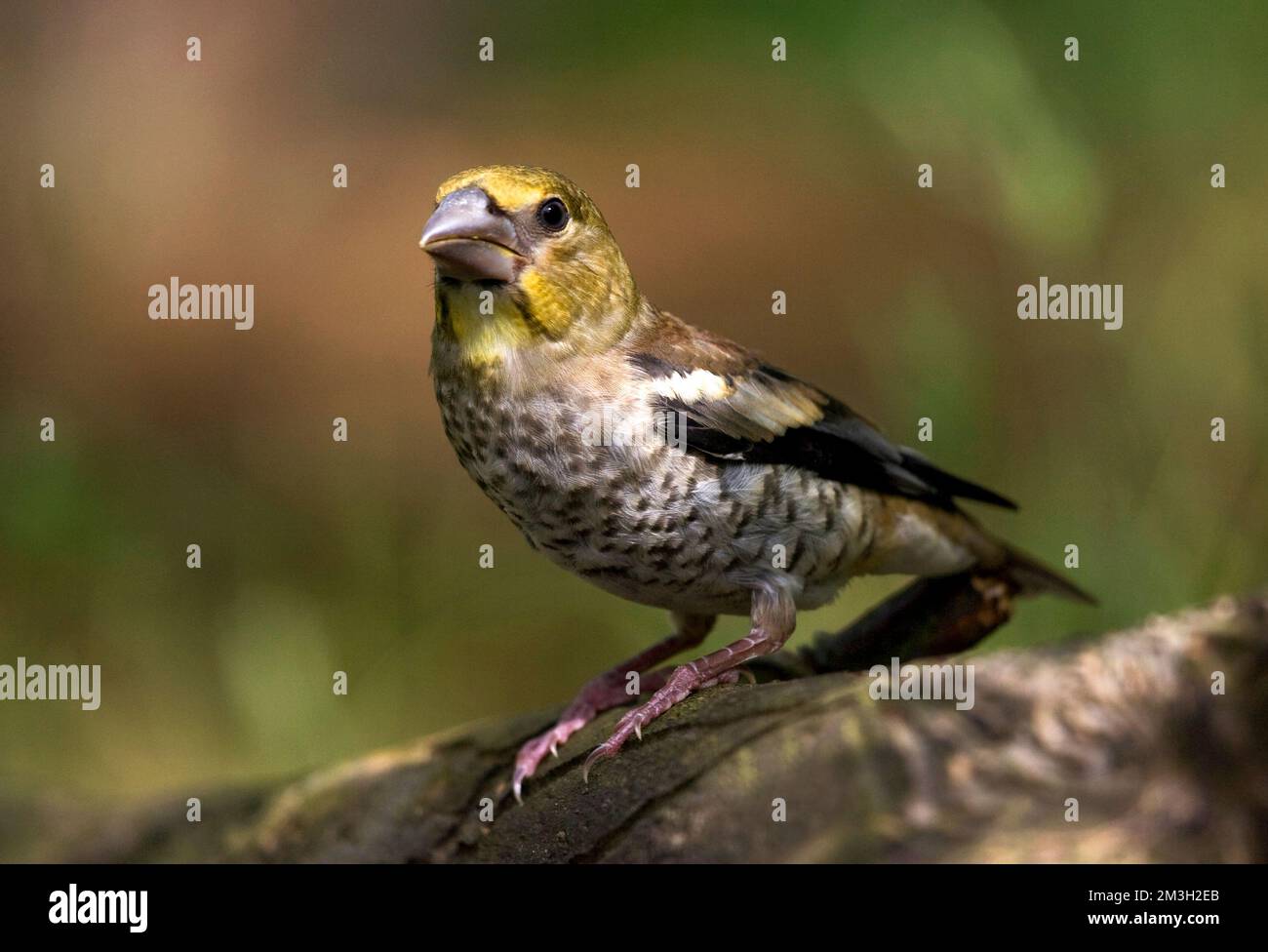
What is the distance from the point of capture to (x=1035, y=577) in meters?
4.09

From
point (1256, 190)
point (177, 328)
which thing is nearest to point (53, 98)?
point (177, 328)

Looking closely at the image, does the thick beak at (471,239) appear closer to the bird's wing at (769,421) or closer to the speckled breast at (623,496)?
the speckled breast at (623,496)

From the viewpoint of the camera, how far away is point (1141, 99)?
5.43m

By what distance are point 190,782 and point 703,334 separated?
301 centimetres

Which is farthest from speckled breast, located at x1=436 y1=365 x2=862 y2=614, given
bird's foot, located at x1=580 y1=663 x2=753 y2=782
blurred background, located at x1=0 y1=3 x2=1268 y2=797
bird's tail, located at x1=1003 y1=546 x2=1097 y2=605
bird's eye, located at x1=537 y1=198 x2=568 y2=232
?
blurred background, located at x1=0 y1=3 x2=1268 y2=797

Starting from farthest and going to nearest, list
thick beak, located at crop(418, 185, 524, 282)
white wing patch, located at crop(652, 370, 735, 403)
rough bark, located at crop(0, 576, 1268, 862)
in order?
white wing patch, located at crop(652, 370, 735, 403) < thick beak, located at crop(418, 185, 524, 282) < rough bark, located at crop(0, 576, 1268, 862)

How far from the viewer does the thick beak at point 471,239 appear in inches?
115

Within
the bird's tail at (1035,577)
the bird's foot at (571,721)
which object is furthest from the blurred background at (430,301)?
the bird's foot at (571,721)

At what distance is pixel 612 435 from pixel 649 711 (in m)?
0.66

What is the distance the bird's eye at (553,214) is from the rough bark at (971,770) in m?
1.20

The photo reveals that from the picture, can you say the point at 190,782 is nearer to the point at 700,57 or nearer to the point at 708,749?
the point at 708,749

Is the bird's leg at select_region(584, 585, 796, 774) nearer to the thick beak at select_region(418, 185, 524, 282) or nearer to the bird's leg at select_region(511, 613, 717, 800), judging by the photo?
the bird's leg at select_region(511, 613, 717, 800)

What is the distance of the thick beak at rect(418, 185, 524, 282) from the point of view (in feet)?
9.62

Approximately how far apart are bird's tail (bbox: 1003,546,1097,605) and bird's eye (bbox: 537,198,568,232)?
5.91 ft
